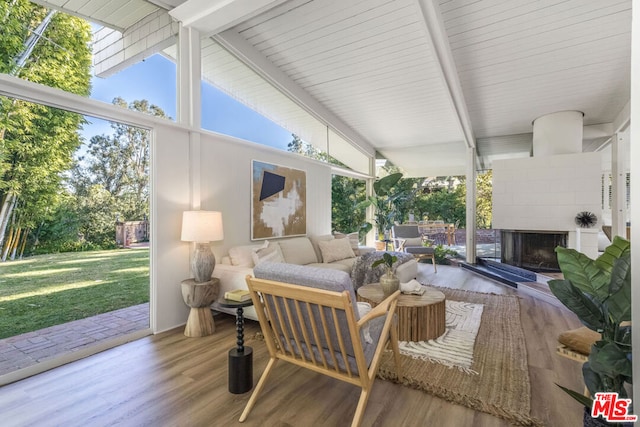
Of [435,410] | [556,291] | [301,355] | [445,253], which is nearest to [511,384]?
[435,410]

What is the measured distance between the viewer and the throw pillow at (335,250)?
16.0ft

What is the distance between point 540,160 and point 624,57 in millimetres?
2083

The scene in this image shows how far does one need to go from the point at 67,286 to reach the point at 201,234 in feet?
3.91

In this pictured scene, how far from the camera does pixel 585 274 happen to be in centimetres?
127

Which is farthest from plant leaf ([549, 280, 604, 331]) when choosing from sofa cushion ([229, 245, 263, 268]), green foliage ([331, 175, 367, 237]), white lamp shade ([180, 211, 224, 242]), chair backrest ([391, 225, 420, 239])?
chair backrest ([391, 225, 420, 239])

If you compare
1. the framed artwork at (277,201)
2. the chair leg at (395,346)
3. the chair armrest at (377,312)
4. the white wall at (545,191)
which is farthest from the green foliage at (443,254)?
the chair armrest at (377,312)

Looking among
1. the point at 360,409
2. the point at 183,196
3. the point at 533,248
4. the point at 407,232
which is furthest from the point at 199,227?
the point at 533,248

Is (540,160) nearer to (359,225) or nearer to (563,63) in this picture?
(563,63)

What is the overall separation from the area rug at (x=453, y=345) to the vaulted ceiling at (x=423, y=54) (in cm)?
293

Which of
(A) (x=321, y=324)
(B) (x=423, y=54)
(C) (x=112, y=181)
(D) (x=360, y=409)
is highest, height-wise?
(B) (x=423, y=54)

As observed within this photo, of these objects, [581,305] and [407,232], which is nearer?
[581,305]

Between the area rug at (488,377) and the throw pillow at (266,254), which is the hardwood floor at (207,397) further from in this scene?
the throw pillow at (266,254)

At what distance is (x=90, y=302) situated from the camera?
304cm

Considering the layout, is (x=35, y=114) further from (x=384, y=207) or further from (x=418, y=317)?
(x=384, y=207)
